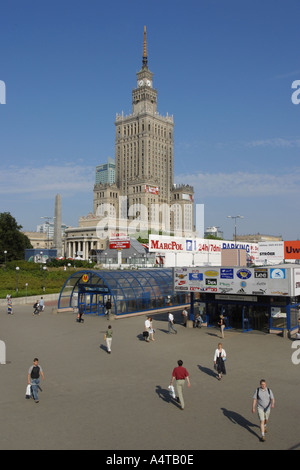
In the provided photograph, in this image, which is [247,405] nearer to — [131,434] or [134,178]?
[131,434]

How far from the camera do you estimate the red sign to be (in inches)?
2340

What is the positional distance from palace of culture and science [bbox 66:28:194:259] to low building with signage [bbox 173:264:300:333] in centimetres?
13535

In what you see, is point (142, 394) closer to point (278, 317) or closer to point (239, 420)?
point (239, 420)

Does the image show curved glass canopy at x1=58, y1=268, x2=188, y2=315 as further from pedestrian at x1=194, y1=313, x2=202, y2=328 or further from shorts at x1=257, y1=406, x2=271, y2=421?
shorts at x1=257, y1=406, x2=271, y2=421

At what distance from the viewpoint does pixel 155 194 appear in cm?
17550

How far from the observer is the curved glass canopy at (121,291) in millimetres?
30766

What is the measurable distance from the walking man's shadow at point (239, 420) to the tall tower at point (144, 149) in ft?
524

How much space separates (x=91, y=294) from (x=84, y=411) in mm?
21581

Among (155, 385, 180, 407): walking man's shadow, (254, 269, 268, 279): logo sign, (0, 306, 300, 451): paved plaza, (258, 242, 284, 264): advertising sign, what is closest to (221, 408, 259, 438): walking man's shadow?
(0, 306, 300, 451): paved plaza

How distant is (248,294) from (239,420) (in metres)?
13.4

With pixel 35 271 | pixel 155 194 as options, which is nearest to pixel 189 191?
pixel 155 194

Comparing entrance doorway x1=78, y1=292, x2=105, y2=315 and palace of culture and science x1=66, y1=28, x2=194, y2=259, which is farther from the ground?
palace of culture and science x1=66, y1=28, x2=194, y2=259

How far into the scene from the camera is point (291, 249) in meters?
59.6

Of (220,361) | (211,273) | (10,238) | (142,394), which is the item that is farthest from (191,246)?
(142,394)
